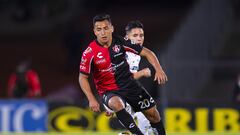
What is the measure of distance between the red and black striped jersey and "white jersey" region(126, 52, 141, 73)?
503mm

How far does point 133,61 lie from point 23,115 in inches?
266

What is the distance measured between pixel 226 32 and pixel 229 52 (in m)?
0.61

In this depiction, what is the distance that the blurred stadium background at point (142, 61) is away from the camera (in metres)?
19.1

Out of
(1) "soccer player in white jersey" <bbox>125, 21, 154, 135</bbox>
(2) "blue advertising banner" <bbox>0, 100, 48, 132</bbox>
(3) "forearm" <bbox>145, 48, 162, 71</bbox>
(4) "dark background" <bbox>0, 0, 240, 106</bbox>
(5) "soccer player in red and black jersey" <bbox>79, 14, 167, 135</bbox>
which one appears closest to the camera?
(5) "soccer player in red and black jersey" <bbox>79, 14, 167, 135</bbox>

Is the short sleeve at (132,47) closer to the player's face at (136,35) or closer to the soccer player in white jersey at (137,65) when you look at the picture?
the soccer player in white jersey at (137,65)

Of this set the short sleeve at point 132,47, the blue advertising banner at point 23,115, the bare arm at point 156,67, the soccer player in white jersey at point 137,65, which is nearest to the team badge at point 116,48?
the short sleeve at point 132,47

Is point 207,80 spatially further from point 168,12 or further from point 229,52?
point 168,12

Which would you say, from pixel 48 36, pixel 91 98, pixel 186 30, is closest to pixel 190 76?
pixel 186 30

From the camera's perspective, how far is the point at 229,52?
24453 millimetres

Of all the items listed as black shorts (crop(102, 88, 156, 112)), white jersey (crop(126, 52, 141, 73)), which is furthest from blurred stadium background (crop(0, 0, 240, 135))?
black shorts (crop(102, 88, 156, 112))

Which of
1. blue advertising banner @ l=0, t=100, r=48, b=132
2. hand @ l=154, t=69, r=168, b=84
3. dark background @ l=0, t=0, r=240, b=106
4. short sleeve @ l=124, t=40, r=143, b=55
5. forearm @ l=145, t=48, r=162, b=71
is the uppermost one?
short sleeve @ l=124, t=40, r=143, b=55

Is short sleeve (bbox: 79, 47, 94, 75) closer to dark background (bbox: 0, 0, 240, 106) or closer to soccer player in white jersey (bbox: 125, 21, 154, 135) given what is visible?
soccer player in white jersey (bbox: 125, 21, 154, 135)

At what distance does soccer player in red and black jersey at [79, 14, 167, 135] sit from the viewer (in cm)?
1250

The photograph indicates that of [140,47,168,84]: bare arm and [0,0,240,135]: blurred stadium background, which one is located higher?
[140,47,168,84]: bare arm
